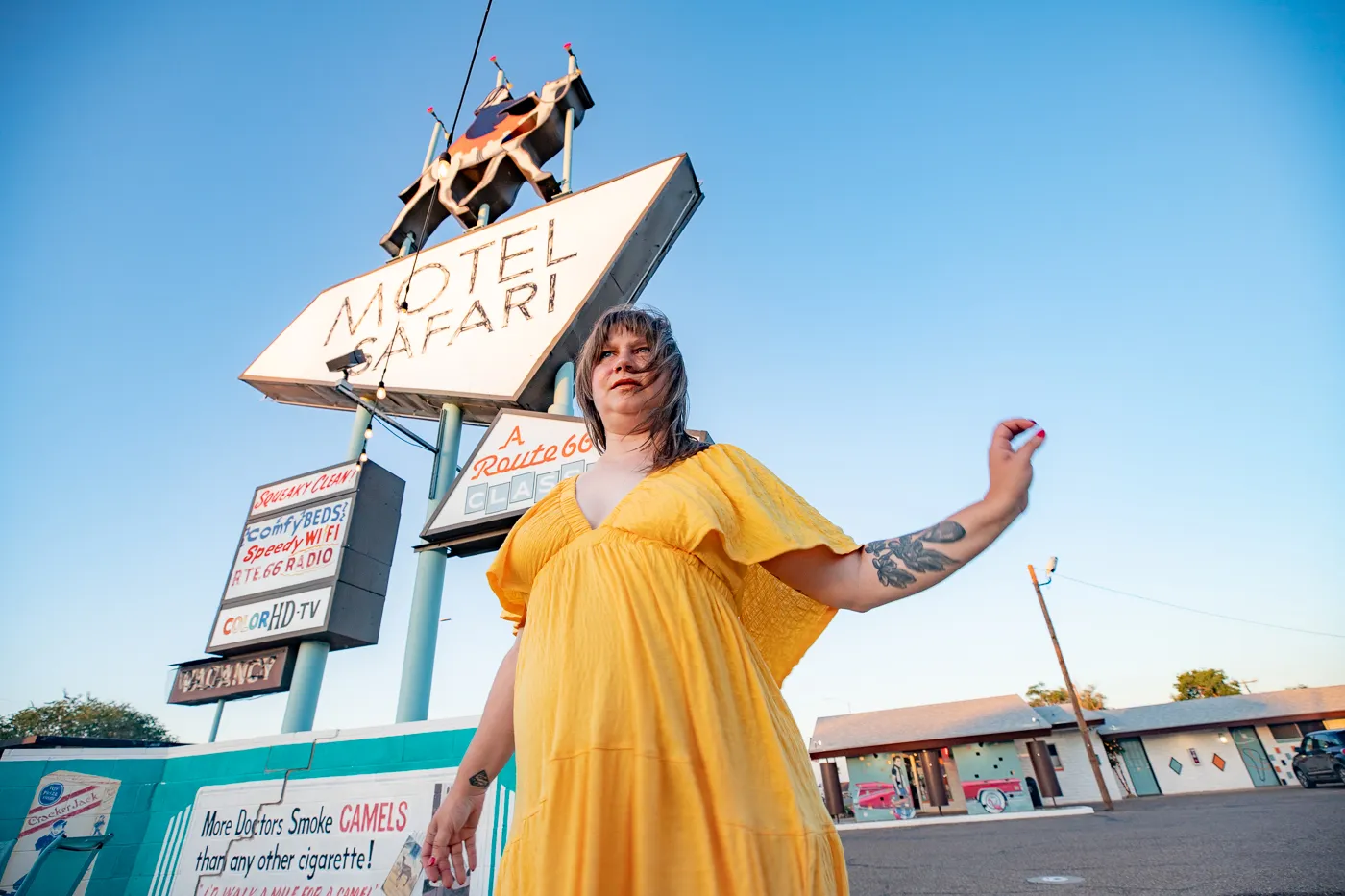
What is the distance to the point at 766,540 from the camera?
1.02 metres

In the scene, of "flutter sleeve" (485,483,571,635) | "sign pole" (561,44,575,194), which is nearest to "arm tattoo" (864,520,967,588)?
"flutter sleeve" (485,483,571,635)

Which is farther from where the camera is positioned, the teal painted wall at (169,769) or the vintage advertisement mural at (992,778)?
the vintage advertisement mural at (992,778)

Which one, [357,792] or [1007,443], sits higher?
[1007,443]

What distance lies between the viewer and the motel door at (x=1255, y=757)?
19.1 m

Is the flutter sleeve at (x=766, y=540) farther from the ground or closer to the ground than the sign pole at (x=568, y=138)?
closer to the ground

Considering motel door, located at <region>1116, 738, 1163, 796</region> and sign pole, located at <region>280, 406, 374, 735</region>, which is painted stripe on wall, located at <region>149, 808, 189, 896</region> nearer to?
sign pole, located at <region>280, 406, 374, 735</region>

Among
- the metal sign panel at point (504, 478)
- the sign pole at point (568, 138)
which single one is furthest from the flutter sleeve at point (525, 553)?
the sign pole at point (568, 138)

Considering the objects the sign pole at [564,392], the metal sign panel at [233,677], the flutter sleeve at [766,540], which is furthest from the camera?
the sign pole at [564,392]

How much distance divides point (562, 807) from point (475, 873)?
2823 millimetres

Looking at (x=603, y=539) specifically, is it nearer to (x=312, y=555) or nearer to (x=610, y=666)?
(x=610, y=666)

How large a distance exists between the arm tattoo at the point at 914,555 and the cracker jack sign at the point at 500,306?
248 inches

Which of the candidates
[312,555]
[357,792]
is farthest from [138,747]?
[312,555]

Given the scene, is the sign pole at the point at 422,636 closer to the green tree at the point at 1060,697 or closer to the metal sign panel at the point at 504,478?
the metal sign panel at the point at 504,478

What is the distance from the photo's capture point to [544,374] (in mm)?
7168
